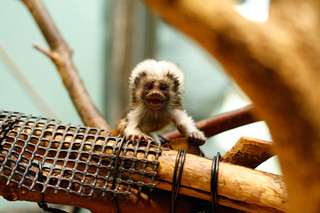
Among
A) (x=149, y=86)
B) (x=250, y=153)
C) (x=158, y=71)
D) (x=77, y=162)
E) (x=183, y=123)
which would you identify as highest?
(x=158, y=71)

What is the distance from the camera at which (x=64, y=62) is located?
2.59 metres

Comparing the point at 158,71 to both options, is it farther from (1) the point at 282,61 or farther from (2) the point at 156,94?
(1) the point at 282,61

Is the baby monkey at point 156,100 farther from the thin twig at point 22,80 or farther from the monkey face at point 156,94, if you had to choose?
the thin twig at point 22,80

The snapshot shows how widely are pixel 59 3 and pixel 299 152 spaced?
3.71 metres

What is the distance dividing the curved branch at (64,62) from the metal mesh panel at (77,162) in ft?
3.63

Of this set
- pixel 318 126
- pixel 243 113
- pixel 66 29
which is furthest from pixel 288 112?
pixel 66 29

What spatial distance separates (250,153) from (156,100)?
0.87m

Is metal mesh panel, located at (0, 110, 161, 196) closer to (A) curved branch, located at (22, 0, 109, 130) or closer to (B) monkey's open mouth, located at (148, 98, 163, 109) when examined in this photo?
(B) monkey's open mouth, located at (148, 98, 163, 109)

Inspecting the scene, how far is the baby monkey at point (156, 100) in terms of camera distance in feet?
6.73

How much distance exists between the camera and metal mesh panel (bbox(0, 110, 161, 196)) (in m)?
1.21

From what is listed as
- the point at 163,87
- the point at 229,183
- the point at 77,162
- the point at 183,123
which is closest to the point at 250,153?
the point at 229,183

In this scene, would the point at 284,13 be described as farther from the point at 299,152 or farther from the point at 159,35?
the point at 159,35

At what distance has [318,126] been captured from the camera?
609 mm

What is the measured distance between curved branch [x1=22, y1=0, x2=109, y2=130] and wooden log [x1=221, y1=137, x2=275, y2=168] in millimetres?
1369
